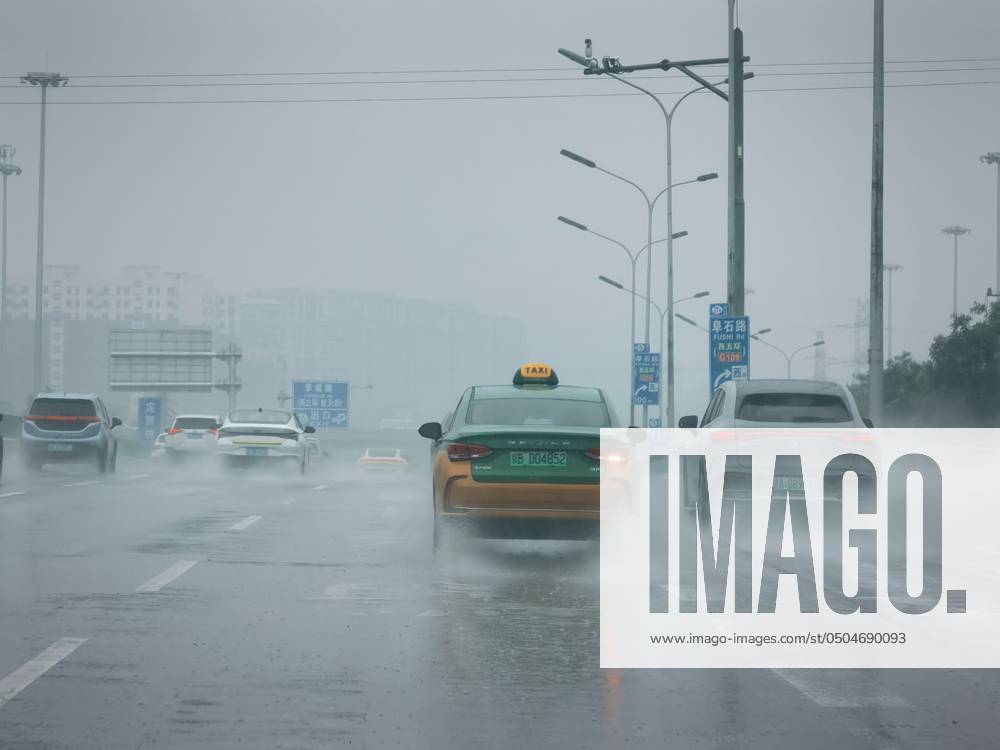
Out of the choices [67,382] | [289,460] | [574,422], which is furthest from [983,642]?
[67,382]

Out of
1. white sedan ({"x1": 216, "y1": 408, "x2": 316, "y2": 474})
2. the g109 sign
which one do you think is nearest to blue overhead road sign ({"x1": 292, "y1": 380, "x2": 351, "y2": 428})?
white sedan ({"x1": 216, "y1": 408, "x2": 316, "y2": 474})

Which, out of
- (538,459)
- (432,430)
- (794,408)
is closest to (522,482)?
(538,459)

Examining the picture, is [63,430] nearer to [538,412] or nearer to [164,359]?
[538,412]

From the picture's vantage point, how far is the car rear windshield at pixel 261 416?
33.1 meters

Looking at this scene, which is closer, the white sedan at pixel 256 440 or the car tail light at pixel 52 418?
the white sedan at pixel 256 440

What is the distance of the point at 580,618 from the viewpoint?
10.1 meters

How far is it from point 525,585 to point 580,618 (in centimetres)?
204

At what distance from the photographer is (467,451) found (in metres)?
12.9

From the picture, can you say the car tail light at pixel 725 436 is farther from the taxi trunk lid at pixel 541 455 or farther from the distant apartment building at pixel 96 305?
the distant apartment building at pixel 96 305

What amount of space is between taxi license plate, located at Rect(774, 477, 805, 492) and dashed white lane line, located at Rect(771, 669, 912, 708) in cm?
765

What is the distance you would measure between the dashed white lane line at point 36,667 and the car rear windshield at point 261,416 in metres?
24.4

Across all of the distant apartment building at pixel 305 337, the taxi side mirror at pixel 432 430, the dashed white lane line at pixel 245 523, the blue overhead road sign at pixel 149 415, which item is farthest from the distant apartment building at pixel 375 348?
the taxi side mirror at pixel 432 430

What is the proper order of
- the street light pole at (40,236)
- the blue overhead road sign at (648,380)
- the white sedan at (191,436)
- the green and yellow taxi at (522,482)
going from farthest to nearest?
the street light pole at (40,236)
the blue overhead road sign at (648,380)
the white sedan at (191,436)
the green and yellow taxi at (522,482)

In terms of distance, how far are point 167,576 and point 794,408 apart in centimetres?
722
